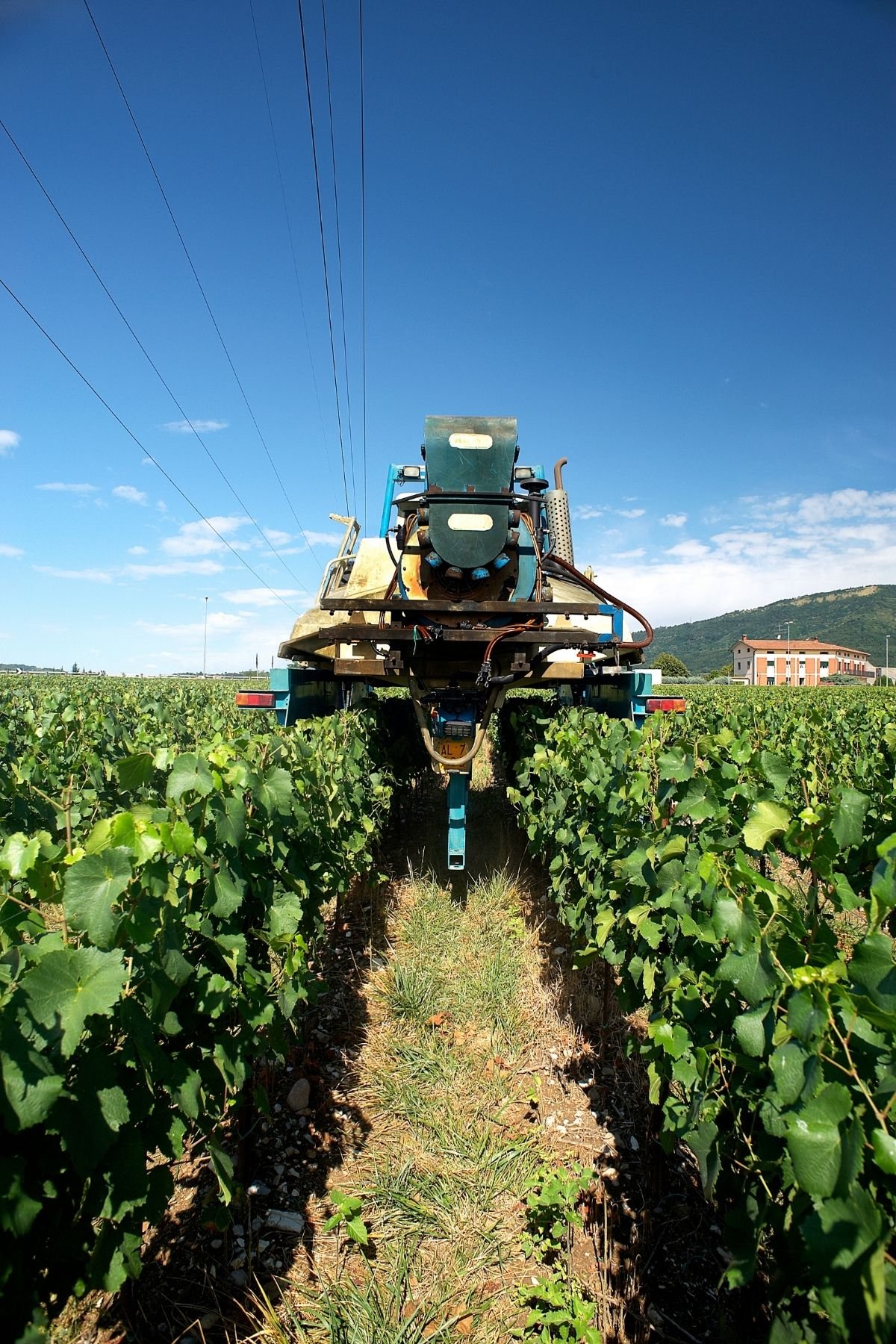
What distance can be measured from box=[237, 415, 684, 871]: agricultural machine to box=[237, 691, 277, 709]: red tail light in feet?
0.03

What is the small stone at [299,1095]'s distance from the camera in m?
3.11

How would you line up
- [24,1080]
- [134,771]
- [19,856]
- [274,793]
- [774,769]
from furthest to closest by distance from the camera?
[774,769], [274,793], [134,771], [19,856], [24,1080]

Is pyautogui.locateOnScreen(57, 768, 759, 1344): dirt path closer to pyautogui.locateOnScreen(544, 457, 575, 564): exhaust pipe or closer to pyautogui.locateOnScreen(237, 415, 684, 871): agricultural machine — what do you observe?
pyautogui.locateOnScreen(237, 415, 684, 871): agricultural machine

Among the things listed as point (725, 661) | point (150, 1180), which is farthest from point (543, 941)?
point (725, 661)

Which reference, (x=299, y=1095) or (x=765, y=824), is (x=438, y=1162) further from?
(x=765, y=824)

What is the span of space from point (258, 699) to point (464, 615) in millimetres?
2142

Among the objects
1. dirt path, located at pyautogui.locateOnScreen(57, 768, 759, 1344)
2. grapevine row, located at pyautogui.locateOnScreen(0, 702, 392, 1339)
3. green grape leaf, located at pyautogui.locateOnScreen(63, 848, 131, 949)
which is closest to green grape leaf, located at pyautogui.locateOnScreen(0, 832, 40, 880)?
grapevine row, located at pyautogui.locateOnScreen(0, 702, 392, 1339)

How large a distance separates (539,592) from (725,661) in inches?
8074

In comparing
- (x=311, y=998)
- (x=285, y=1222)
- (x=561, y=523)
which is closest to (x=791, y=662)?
(x=561, y=523)

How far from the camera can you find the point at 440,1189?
102 inches

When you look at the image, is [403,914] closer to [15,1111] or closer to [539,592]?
[539,592]

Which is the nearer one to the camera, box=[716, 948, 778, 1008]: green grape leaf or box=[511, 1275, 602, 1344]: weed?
box=[716, 948, 778, 1008]: green grape leaf

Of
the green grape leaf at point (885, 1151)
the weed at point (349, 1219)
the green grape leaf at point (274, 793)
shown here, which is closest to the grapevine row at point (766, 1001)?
the green grape leaf at point (885, 1151)

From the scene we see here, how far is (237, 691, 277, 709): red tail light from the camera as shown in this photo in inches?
234
